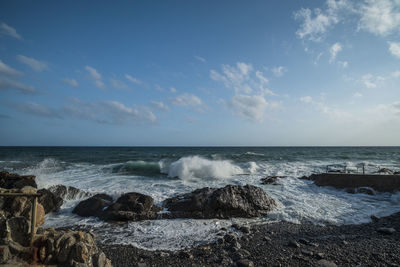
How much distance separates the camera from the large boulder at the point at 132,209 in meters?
6.85

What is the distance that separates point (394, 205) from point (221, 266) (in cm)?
915

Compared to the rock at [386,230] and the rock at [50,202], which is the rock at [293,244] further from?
the rock at [50,202]

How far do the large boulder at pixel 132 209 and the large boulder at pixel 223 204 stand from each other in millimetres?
784

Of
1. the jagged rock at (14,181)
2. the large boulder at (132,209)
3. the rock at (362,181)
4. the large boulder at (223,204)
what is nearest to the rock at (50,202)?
the jagged rock at (14,181)

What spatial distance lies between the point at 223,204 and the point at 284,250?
9.80 feet

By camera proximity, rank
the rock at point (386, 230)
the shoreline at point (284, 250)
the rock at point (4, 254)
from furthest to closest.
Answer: the rock at point (386, 230)
the shoreline at point (284, 250)
the rock at point (4, 254)

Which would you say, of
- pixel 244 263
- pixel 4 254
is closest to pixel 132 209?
pixel 4 254

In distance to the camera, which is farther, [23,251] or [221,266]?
[221,266]

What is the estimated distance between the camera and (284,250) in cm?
475

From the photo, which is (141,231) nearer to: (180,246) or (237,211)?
(180,246)

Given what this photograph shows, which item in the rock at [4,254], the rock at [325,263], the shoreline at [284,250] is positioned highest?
the rock at [4,254]

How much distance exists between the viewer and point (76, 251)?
10.8ft

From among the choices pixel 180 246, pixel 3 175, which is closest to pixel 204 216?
pixel 180 246

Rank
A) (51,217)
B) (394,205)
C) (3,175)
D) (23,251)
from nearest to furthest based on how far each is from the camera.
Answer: (23,251) → (51,217) → (394,205) → (3,175)
